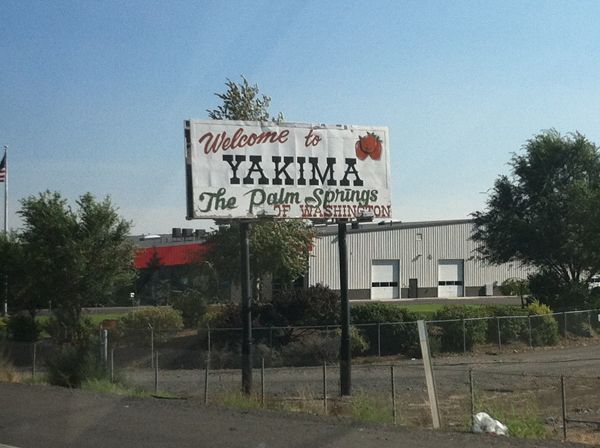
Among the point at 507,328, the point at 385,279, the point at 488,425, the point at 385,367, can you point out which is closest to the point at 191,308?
the point at 385,367

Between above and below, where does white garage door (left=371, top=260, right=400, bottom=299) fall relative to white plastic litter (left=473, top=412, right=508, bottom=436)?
above

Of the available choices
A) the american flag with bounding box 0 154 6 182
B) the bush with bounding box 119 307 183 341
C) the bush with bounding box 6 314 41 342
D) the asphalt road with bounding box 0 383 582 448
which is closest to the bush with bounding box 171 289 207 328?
the bush with bounding box 119 307 183 341

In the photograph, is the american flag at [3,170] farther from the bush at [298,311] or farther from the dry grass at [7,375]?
the dry grass at [7,375]

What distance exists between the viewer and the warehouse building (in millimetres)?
71750

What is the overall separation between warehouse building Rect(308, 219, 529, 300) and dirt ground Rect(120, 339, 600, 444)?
36928 mm

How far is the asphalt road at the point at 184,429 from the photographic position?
1212 cm

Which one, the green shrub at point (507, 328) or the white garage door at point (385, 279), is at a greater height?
the white garage door at point (385, 279)

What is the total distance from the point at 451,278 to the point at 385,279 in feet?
22.3

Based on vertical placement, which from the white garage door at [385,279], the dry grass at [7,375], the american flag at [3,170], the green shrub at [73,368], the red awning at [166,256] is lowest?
the dry grass at [7,375]

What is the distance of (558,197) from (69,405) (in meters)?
32.4

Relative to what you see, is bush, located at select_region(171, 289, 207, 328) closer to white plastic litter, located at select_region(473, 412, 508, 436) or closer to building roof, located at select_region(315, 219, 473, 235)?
white plastic litter, located at select_region(473, 412, 508, 436)

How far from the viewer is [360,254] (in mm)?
73375

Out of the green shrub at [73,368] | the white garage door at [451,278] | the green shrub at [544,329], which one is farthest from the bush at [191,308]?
the white garage door at [451,278]

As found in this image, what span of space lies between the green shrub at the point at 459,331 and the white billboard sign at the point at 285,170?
11.2m
